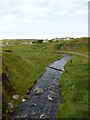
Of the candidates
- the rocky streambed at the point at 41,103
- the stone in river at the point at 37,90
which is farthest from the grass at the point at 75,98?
the stone in river at the point at 37,90

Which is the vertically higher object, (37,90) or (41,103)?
(37,90)

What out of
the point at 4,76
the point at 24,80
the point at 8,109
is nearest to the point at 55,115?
the point at 8,109

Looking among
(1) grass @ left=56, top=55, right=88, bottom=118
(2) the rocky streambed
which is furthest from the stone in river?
(1) grass @ left=56, top=55, right=88, bottom=118

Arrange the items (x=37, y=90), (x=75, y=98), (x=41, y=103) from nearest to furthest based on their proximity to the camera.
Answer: (x=75, y=98) → (x=41, y=103) → (x=37, y=90)

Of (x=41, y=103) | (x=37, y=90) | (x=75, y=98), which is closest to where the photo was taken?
(x=75, y=98)

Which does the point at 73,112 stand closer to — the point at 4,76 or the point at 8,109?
the point at 8,109

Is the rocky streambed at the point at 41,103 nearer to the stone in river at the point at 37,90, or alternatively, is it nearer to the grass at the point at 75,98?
the stone in river at the point at 37,90

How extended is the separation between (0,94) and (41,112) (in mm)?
9628

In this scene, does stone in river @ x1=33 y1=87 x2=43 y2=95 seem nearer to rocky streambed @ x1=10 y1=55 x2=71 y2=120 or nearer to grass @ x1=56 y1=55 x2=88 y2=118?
rocky streambed @ x1=10 y1=55 x2=71 y2=120

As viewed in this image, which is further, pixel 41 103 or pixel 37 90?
pixel 37 90

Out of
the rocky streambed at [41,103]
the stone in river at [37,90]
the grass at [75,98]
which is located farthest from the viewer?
the stone in river at [37,90]

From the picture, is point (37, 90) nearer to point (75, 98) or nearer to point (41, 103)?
point (41, 103)

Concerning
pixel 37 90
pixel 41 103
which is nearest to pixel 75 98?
pixel 41 103

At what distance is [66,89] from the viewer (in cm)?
4922
